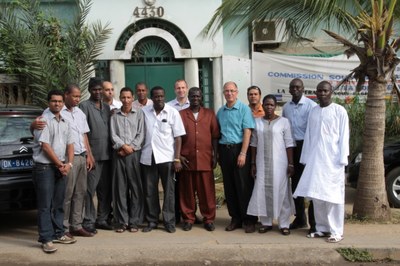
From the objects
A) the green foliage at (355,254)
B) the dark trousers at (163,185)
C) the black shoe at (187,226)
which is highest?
the dark trousers at (163,185)

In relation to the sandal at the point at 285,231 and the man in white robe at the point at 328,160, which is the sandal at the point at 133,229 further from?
the man in white robe at the point at 328,160

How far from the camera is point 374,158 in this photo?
21.1ft

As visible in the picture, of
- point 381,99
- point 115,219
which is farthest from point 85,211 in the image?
point 381,99

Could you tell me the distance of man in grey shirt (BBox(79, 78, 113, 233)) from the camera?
5973 millimetres

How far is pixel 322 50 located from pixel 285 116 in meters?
5.75

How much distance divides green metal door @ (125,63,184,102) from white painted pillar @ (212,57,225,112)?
70cm

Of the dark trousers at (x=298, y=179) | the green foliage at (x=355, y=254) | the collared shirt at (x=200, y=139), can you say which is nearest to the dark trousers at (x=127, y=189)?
the collared shirt at (x=200, y=139)

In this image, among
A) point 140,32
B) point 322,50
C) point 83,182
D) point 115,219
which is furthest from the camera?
point 322,50

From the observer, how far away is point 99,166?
607 centimetres

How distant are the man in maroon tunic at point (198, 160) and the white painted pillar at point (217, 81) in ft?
15.6

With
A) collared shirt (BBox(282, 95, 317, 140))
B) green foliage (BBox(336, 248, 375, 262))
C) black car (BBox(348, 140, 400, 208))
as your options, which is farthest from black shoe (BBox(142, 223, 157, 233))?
black car (BBox(348, 140, 400, 208))

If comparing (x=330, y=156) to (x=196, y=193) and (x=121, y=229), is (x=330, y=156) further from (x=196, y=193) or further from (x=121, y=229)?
(x=121, y=229)

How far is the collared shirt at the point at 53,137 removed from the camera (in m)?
5.29

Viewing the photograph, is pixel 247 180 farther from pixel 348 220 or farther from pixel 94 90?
pixel 94 90
